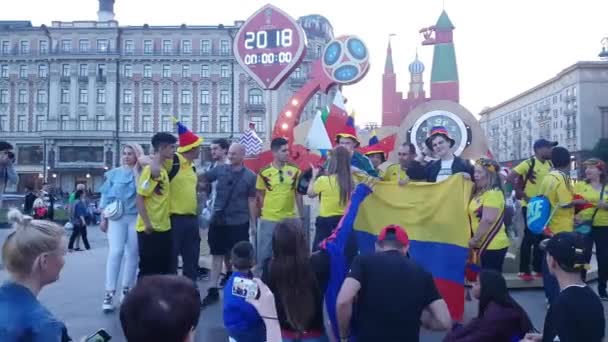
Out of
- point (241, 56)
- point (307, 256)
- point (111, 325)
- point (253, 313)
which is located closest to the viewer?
point (253, 313)

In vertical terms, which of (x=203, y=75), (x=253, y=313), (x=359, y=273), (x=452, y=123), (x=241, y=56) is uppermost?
(x=203, y=75)

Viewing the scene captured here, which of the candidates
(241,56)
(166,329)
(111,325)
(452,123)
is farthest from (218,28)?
(166,329)

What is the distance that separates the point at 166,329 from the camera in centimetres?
184

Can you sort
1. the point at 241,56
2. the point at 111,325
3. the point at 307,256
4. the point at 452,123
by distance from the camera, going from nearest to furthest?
1. the point at 307,256
2. the point at 111,325
3. the point at 452,123
4. the point at 241,56

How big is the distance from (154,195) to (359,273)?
10.6 ft

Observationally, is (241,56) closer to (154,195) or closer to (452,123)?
(452,123)

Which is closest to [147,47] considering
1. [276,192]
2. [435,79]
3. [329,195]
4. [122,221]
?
[435,79]

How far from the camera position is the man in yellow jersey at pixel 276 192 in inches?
286

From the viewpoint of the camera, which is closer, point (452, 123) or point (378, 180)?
point (378, 180)

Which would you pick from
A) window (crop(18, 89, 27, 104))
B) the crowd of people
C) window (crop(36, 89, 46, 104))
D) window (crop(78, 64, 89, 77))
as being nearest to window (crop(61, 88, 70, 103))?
window (crop(36, 89, 46, 104))

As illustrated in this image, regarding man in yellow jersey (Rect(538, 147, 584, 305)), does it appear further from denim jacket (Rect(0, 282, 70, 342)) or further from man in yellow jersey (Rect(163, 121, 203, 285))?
denim jacket (Rect(0, 282, 70, 342))

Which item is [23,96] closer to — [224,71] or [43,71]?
[43,71]

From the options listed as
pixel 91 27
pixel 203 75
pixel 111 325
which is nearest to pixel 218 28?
pixel 203 75

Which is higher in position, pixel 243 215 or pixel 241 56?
pixel 241 56
